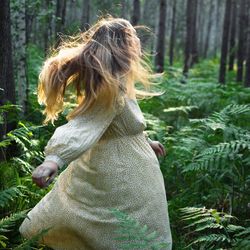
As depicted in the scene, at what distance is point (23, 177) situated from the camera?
472cm

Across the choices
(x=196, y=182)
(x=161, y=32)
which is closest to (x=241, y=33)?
(x=161, y=32)

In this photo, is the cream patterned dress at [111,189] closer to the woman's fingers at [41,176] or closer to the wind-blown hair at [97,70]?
the wind-blown hair at [97,70]

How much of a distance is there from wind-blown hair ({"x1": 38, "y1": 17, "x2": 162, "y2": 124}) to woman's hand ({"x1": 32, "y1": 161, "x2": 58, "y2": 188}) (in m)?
Answer: 0.43

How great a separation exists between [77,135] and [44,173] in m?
0.33

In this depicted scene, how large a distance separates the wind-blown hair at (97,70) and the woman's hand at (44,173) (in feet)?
1.40

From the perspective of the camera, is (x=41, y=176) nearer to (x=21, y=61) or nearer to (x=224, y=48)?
(x=21, y=61)

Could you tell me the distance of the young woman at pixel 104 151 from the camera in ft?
10.2

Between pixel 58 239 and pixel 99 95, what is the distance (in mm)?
1138

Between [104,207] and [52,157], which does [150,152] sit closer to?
[104,207]

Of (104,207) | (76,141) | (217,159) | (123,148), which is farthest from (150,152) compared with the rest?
(217,159)

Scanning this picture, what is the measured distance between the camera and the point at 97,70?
3.09m

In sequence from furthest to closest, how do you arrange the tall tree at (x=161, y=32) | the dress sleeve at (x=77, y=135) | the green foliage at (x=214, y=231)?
the tall tree at (x=161, y=32) → the green foliage at (x=214, y=231) → the dress sleeve at (x=77, y=135)


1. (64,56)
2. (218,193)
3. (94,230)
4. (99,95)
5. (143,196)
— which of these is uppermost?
(64,56)

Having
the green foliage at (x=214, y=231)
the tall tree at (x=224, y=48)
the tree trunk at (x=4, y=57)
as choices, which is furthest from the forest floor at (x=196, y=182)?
the tall tree at (x=224, y=48)
